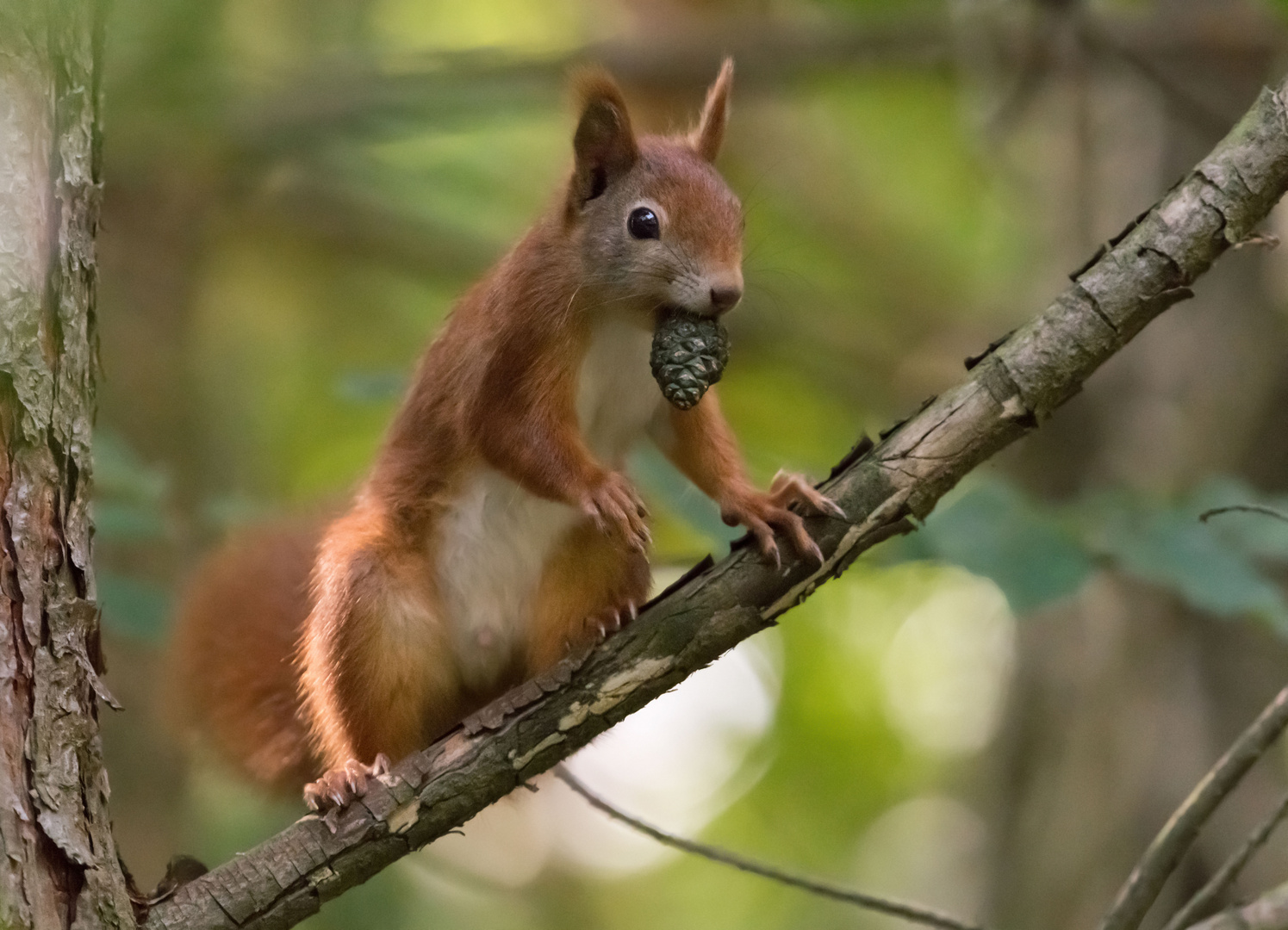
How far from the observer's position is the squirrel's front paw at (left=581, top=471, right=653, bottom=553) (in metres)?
2.41

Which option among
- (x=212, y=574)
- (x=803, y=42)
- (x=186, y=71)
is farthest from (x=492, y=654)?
(x=803, y=42)

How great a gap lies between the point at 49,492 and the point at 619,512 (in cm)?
97

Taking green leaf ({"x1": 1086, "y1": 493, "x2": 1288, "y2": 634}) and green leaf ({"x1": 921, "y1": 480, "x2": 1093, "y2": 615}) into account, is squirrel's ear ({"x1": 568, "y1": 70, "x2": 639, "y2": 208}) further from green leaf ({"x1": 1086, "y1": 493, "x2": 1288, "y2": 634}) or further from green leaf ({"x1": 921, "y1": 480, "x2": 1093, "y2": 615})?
green leaf ({"x1": 1086, "y1": 493, "x2": 1288, "y2": 634})

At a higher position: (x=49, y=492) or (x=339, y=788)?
(x=49, y=492)

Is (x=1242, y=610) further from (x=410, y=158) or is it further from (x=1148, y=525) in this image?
→ (x=410, y=158)

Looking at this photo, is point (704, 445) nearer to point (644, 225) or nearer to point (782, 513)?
point (644, 225)

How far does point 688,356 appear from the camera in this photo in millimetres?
2402

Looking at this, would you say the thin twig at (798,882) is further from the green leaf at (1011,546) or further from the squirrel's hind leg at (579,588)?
the green leaf at (1011,546)

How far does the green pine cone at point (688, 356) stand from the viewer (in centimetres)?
237

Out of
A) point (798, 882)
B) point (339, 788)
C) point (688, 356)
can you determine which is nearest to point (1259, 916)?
point (798, 882)

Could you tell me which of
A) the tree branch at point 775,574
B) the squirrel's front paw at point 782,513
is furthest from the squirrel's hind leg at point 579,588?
the tree branch at point 775,574

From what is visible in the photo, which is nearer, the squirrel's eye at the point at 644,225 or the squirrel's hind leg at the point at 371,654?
the squirrel's hind leg at the point at 371,654

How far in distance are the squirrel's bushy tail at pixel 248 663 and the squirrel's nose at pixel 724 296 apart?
1164 millimetres

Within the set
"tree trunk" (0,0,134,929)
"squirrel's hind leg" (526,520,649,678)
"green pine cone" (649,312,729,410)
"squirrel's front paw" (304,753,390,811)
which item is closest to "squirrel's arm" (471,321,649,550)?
"squirrel's hind leg" (526,520,649,678)
